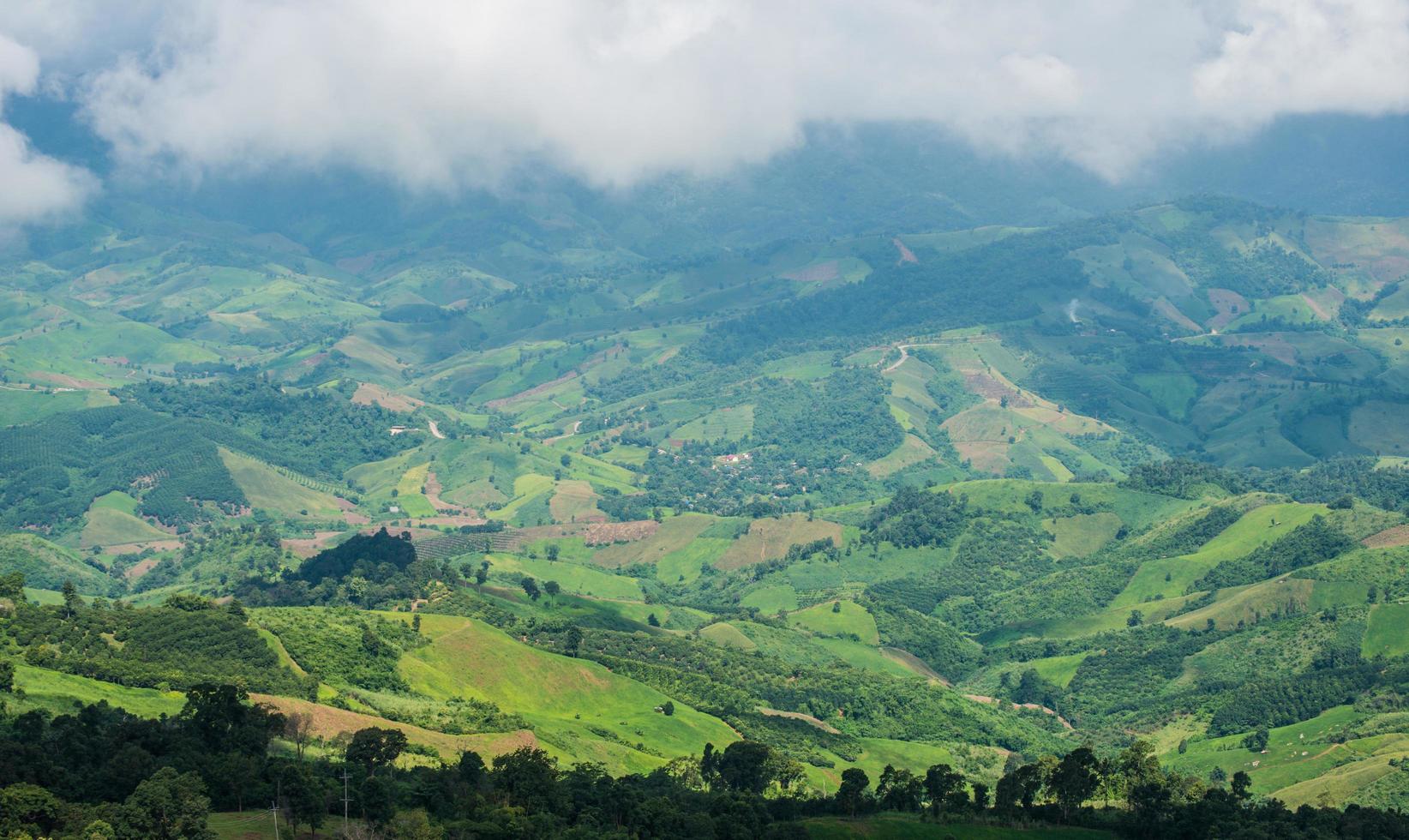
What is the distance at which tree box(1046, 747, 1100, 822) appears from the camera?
103625 millimetres

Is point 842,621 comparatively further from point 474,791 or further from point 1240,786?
point 474,791

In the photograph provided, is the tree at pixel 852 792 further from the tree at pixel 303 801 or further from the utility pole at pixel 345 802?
the tree at pixel 303 801

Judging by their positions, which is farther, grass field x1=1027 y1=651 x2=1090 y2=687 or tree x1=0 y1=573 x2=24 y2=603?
grass field x1=1027 y1=651 x2=1090 y2=687

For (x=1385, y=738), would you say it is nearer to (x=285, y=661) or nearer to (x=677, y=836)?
(x=677, y=836)

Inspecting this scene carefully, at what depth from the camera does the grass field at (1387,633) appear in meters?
158

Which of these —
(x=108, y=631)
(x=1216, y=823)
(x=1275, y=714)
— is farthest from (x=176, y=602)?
(x=1275, y=714)

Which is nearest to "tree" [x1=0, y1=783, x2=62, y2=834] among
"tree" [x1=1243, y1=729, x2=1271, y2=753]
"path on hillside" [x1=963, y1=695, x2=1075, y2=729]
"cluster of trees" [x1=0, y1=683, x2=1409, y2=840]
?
"cluster of trees" [x1=0, y1=683, x2=1409, y2=840]

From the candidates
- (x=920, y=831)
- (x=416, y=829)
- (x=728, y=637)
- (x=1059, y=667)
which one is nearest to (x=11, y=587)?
(x=416, y=829)

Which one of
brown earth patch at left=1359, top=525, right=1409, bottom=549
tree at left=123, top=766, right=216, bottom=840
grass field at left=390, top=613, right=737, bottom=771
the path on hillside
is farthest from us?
brown earth patch at left=1359, top=525, right=1409, bottom=549

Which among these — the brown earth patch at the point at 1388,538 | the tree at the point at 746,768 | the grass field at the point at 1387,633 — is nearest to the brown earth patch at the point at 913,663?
the grass field at the point at 1387,633

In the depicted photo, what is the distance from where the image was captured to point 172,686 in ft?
375

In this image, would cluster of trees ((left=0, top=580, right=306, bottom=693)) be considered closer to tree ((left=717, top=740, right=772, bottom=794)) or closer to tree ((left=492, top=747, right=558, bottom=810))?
tree ((left=492, top=747, right=558, bottom=810))

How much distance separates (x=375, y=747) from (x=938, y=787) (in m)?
40.0

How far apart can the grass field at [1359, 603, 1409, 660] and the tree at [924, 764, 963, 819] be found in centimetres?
7265
